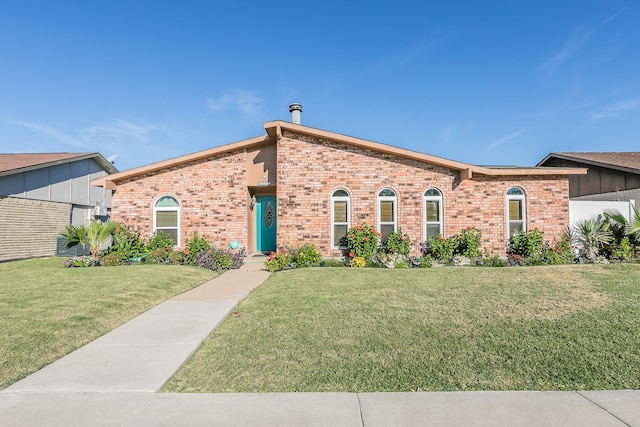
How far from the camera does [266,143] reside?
13.3m

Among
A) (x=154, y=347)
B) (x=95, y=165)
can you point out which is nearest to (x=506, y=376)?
(x=154, y=347)

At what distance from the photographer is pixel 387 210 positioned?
41.5 ft

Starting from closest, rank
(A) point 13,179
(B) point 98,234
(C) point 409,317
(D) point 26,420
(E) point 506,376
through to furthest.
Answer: (D) point 26,420
(E) point 506,376
(C) point 409,317
(B) point 98,234
(A) point 13,179

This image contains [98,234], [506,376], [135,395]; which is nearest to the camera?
[135,395]

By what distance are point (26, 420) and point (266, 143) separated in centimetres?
1104

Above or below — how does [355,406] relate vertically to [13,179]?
below

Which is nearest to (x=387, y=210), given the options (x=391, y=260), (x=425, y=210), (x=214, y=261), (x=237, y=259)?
(x=425, y=210)

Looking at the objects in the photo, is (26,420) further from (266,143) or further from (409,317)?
(266,143)

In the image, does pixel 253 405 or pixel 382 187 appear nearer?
pixel 253 405

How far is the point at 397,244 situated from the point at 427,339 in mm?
7216

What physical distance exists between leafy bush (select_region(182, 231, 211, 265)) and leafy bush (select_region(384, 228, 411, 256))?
587cm

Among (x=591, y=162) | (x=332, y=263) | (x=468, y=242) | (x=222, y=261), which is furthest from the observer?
(x=591, y=162)

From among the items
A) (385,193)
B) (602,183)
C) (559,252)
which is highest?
(602,183)

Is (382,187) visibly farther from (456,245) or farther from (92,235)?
(92,235)
